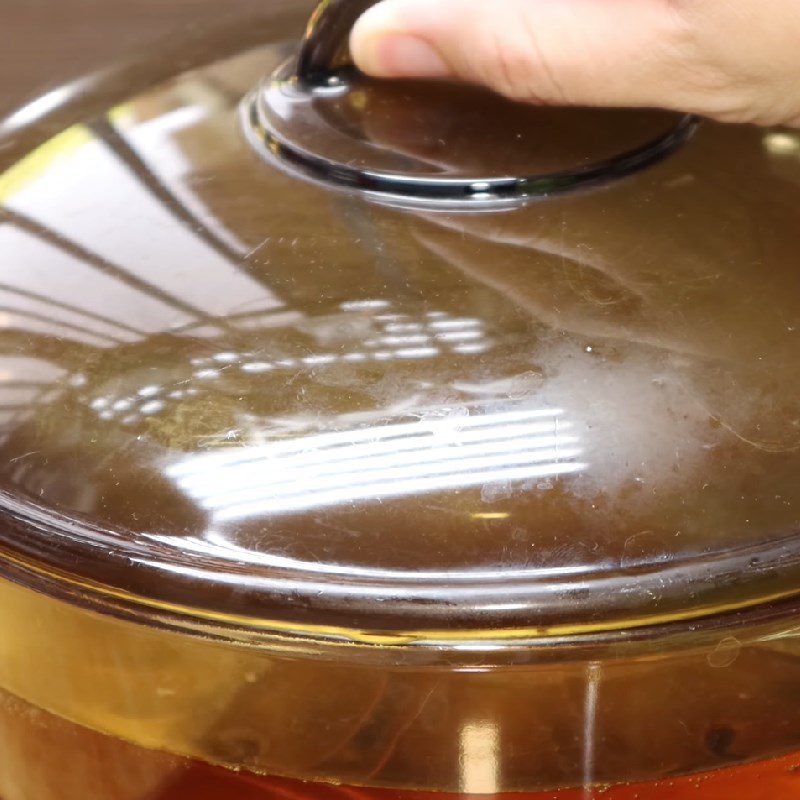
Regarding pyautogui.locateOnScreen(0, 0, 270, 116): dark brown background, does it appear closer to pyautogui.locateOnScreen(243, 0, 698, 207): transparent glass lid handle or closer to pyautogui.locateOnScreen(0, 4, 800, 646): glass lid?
pyautogui.locateOnScreen(243, 0, 698, 207): transparent glass lid handle

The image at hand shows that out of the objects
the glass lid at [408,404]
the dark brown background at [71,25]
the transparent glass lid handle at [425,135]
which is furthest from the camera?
the dark brown background at [71,25]

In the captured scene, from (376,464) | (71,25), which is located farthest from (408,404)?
(71,25)

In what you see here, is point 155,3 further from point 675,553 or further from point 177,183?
point 675,553

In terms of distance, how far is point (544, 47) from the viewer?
437mm

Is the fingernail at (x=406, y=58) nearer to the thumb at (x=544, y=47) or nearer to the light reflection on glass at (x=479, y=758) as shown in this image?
the thumb at (x=544, y=47)

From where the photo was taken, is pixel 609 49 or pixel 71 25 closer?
pixel 609 49

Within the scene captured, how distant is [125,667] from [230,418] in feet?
0.25

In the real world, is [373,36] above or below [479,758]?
above

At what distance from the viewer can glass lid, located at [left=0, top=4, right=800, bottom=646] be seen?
0.98ft

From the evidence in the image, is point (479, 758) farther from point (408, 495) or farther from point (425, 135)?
point (425, 135)

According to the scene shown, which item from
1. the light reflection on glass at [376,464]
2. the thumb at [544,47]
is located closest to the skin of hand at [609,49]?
the thumb at [544,47]

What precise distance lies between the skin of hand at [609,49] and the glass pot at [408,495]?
0.05 meters

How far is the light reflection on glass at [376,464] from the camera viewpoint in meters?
0.31

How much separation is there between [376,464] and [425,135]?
168mm
